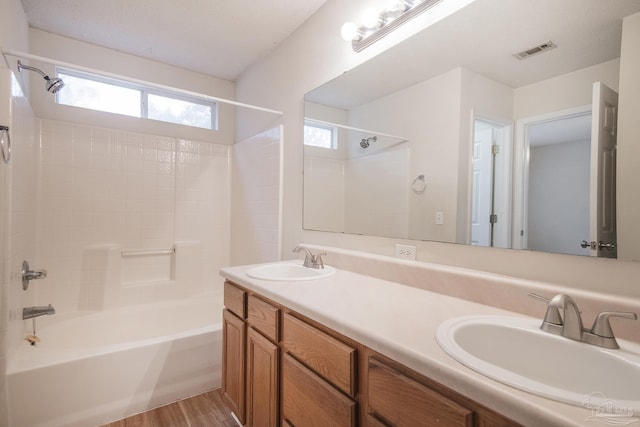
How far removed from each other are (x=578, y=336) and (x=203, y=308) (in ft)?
8.64

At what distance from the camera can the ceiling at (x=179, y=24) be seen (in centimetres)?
193

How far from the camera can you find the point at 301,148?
2.09 m

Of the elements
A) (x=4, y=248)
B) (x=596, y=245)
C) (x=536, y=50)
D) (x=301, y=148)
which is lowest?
(x=4, y=248)

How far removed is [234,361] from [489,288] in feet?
4.16

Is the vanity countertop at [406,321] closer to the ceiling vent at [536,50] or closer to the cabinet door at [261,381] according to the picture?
the cabinet door at [261,381]

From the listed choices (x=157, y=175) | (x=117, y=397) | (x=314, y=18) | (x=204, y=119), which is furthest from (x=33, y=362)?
(x=314, y=18)

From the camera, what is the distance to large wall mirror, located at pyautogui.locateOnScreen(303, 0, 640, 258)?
2.90 feet

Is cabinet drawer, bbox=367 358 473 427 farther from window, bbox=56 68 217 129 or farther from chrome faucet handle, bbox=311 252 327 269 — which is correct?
window, bbox=56 68 217 129

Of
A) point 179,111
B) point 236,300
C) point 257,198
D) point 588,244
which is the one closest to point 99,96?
point 179,111

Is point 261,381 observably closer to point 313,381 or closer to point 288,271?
point 313,381

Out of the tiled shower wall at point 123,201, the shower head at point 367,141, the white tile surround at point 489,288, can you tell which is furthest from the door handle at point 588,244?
the tiled shower wall at point 123,201

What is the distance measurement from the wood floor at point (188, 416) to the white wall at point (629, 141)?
195cm

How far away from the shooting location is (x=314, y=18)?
199 centimetres

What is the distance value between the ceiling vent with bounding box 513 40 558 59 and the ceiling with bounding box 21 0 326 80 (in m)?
1.33
